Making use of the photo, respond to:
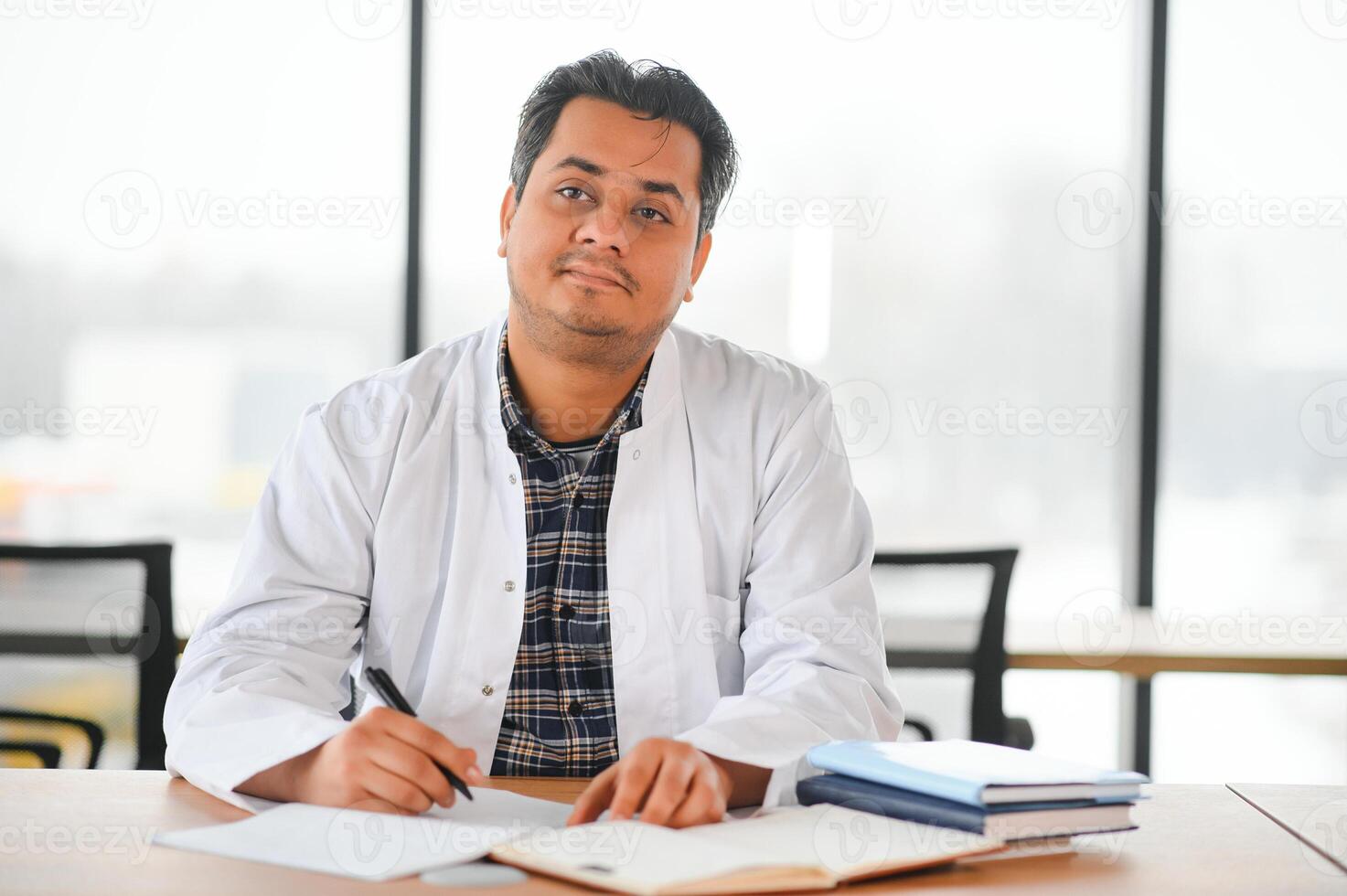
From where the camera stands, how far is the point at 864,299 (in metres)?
3.88

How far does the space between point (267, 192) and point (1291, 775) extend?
3629 mm

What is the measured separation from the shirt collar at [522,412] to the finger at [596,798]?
2.37ft

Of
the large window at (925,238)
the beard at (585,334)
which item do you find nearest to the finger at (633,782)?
the beard at (585,334)

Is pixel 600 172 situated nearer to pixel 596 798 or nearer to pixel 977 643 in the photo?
pixel 596 798

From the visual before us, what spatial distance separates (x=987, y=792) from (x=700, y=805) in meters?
0.27

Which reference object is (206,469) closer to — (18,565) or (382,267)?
(382,267)

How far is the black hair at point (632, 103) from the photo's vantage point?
6.22ft

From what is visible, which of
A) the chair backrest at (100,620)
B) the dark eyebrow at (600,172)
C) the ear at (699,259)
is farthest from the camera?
the chair backrest at (100,620)

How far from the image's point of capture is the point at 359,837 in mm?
1096

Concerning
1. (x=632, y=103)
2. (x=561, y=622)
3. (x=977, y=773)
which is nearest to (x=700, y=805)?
(x=977, y=773)

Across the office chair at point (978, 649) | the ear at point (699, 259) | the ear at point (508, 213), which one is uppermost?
the ear at point (508, 213)

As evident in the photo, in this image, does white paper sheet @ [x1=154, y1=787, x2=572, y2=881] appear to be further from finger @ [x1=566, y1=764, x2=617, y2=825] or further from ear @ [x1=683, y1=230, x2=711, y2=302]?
ear @ [x1=683, y1=230, x2=711, y2=302]

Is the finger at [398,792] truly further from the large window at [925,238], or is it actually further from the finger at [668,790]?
the large window at [925,238]

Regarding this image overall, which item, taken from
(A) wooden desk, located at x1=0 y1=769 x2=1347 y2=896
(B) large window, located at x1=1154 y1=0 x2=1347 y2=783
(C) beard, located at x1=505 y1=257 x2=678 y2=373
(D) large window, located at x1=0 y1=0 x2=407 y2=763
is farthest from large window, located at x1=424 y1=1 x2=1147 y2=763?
(A) wooden desk, located at x1=0 y1=769 x2=1347 y2=896
